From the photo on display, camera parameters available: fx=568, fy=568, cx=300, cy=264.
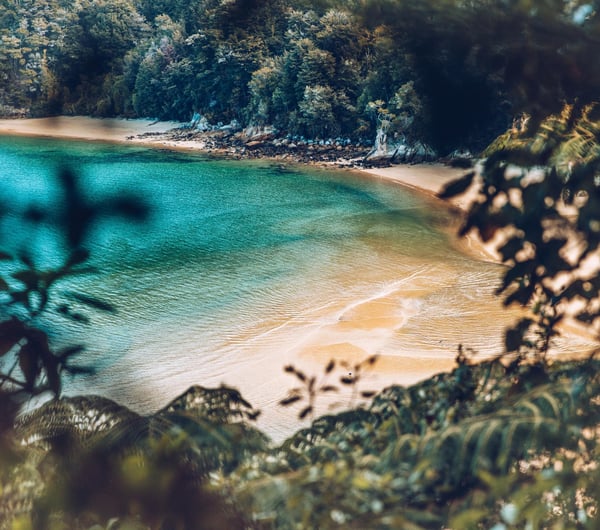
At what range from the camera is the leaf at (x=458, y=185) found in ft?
3.52

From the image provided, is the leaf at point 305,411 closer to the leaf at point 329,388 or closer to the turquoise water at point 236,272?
the leaf at point 329,388

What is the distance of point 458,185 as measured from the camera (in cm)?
108

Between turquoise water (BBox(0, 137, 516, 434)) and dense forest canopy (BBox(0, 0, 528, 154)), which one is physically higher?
dense forest canopy (BBox(0, 0, 528, 154))

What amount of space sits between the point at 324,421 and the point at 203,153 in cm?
2072

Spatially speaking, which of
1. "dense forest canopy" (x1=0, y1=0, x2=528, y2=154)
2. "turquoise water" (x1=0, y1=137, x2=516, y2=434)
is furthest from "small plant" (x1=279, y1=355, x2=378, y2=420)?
"dense forest canopy" (x1=0, y1=0, x2=528, y2=154)

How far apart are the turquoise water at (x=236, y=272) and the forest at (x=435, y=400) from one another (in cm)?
25

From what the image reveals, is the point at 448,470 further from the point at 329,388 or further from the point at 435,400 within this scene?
the point at 329,388

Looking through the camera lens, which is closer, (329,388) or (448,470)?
(448,470)

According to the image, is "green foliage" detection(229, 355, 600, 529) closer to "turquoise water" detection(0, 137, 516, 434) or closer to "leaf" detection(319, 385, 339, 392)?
"leaf" detection(319, 385, 339, 392)

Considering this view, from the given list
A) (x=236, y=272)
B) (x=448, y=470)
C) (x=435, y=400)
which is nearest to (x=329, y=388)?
(x=435, y=400)

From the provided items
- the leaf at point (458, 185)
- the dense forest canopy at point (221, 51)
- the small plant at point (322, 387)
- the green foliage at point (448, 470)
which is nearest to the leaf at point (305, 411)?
the small plant at point (322, 387)

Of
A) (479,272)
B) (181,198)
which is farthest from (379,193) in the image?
(479,272)

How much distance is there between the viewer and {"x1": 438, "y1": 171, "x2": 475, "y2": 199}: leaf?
107 centimetres

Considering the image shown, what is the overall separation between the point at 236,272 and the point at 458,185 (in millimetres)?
8061
